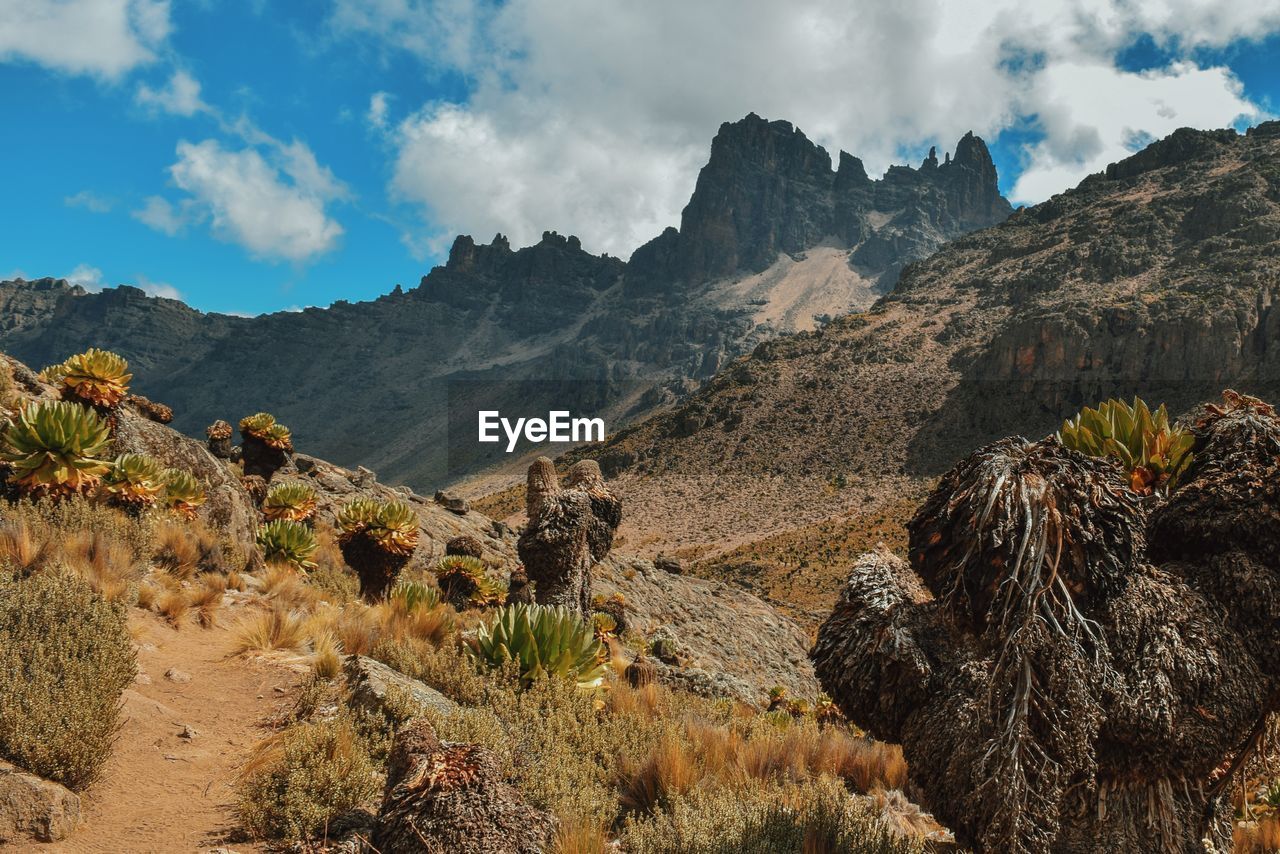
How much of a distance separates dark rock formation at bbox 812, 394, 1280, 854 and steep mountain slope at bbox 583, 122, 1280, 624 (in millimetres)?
36059

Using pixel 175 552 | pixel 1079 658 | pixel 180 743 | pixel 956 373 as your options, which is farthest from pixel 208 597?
pixel 956 373

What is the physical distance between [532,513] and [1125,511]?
24.0 ft

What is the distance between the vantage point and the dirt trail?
425 centimetres

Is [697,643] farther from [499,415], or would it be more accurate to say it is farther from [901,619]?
[499,415]

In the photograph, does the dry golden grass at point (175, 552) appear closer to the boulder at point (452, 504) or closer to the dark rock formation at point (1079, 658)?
the dark rock formation at point (1079, 658)

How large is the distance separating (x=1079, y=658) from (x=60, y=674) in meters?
6.28

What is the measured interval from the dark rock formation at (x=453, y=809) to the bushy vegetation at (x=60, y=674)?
2.01 meters

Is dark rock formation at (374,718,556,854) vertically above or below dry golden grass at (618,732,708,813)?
above

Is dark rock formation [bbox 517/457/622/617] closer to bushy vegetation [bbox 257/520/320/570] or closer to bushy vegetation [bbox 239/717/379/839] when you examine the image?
bushy vegetation [bbox 257/520/320/570]

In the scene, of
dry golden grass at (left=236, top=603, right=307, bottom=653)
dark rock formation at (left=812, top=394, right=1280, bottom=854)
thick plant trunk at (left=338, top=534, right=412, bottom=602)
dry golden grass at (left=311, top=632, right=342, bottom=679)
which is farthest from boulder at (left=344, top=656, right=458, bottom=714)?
thick plant trunk at (left=338, top=534, right=412, bottom=602)

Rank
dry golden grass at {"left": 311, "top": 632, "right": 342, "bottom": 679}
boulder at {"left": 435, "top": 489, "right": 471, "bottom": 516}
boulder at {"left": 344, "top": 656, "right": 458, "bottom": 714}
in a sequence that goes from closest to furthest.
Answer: boulder at {"left": 344, "top": 656, "right": 458, "bottom": 714} < dry golden grass at {"left": 311, "top": 632, "right": 342, "bottom": 679} < boulder at {"left": 435, "top": 489, "right": 471, "bottom": 516}

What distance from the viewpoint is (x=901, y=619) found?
423 centimetres

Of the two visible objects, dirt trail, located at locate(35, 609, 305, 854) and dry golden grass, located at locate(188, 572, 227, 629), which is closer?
dirt trail, located at locate(35, 609, 305, 854)

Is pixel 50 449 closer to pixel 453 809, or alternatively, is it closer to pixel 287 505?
pixel 287 505
